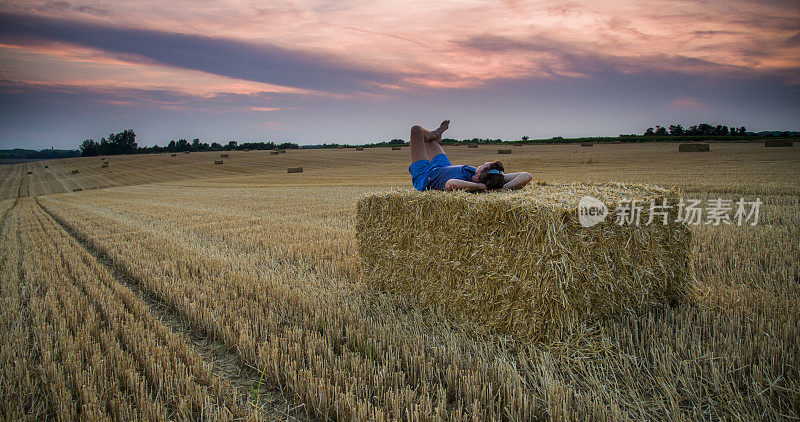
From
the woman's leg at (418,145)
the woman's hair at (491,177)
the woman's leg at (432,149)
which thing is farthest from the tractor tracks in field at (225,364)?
the woman's leg at (432,149)

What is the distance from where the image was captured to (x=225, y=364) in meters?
3.46

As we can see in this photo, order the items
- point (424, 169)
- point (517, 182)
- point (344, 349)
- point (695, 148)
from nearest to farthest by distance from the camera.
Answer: point (344, 349)
point (517, 182)
point (424, 169)
point (695, 148)

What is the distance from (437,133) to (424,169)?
2.72 feet

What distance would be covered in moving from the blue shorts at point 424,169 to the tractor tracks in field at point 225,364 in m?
2.91

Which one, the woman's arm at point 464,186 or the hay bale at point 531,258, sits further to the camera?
the woman's arm at point 464,186

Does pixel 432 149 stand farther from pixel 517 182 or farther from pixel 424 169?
pixel 517 182

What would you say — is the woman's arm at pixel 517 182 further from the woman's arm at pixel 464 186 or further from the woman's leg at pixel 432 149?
the woman's leg at pixel 432 149

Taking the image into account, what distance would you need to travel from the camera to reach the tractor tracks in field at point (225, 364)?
2.84 m

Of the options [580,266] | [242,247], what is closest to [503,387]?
[580,266]

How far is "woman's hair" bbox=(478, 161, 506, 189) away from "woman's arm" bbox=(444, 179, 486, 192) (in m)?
0.06

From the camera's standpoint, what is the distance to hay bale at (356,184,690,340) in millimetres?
3398

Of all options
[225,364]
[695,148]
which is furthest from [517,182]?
[695,148]

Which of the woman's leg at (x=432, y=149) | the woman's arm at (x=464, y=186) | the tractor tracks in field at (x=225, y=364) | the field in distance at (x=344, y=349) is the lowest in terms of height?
the tractor tracks in field at (x=225, y=364)

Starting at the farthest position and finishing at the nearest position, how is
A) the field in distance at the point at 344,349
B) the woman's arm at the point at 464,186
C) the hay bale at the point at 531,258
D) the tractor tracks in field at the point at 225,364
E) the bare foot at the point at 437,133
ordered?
the bare foot at the point at 437,133 < the woman's arm at the point at 464,186 < the hay bale at the point at 531,258 < the tractor tracks in field at the point at 225,364 < the field in distance at the point at 344,349
